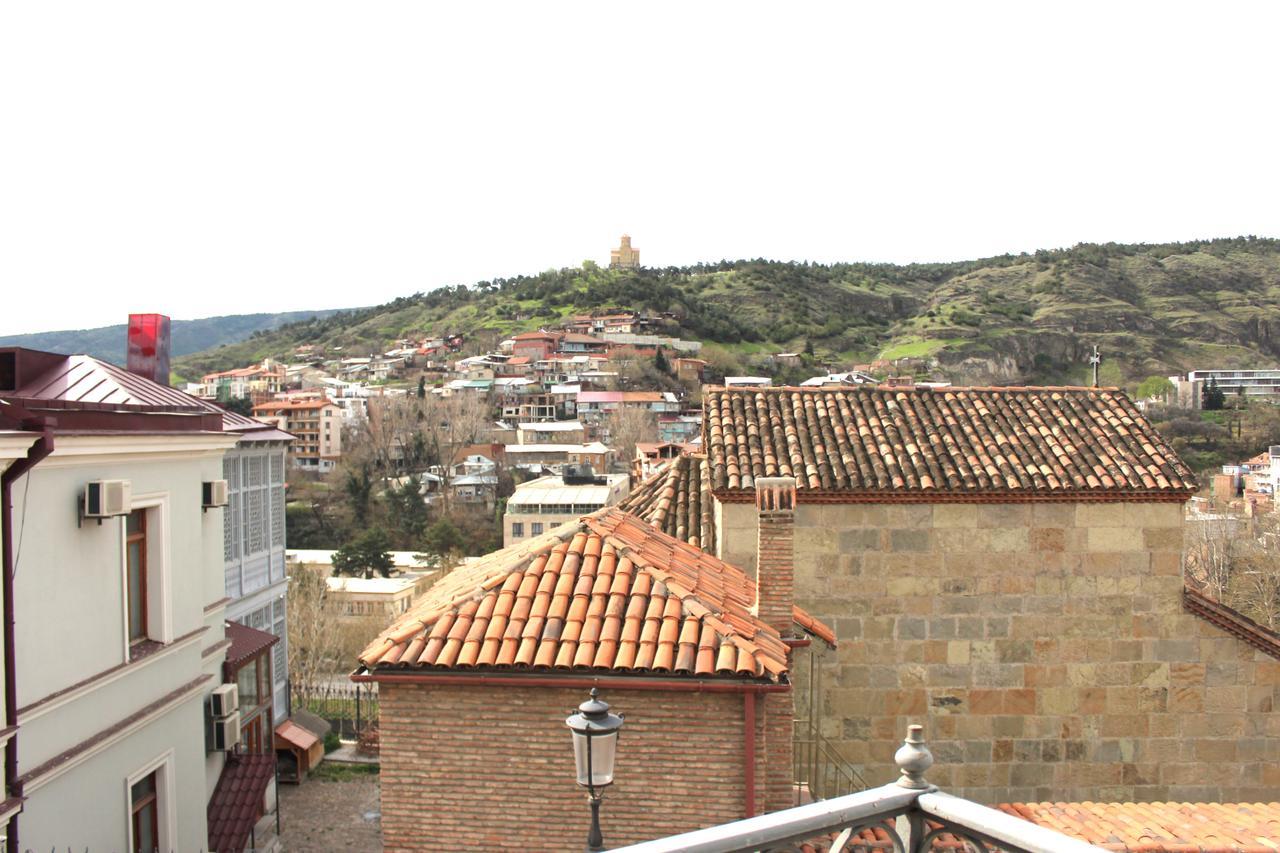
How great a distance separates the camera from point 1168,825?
7191 mm

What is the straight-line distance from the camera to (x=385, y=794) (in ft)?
21.3

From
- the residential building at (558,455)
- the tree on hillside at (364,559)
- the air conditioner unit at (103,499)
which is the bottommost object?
the tree on hillside at (364,559)

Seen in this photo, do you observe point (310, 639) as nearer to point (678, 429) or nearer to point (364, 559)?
point (364, 559)

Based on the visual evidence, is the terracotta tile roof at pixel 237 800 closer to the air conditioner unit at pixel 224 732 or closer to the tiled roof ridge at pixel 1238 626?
the air conditioner unit at pixel 224 732

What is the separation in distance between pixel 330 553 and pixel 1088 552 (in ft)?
149

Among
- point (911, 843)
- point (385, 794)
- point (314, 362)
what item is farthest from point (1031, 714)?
point (314, 362)

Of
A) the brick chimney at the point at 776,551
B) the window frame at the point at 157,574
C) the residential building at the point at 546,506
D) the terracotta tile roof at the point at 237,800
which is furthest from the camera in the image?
the residential building at the point at 546,506

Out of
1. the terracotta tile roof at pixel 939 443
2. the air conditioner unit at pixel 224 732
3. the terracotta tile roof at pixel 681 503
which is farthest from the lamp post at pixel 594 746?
the air conditioner unit at pixel 224 732

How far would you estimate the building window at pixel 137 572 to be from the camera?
7.89 m

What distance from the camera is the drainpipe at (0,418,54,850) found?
589cm

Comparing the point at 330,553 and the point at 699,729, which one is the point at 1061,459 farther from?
the point at 330,553

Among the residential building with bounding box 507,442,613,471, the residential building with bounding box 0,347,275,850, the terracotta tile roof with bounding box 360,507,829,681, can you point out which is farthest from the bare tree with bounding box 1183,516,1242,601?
the residential building with bounding box 507,442,613,471

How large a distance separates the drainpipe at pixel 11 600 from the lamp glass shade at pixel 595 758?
143 inches

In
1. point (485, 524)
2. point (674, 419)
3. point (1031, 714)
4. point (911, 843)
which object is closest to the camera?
point (911, 843)
